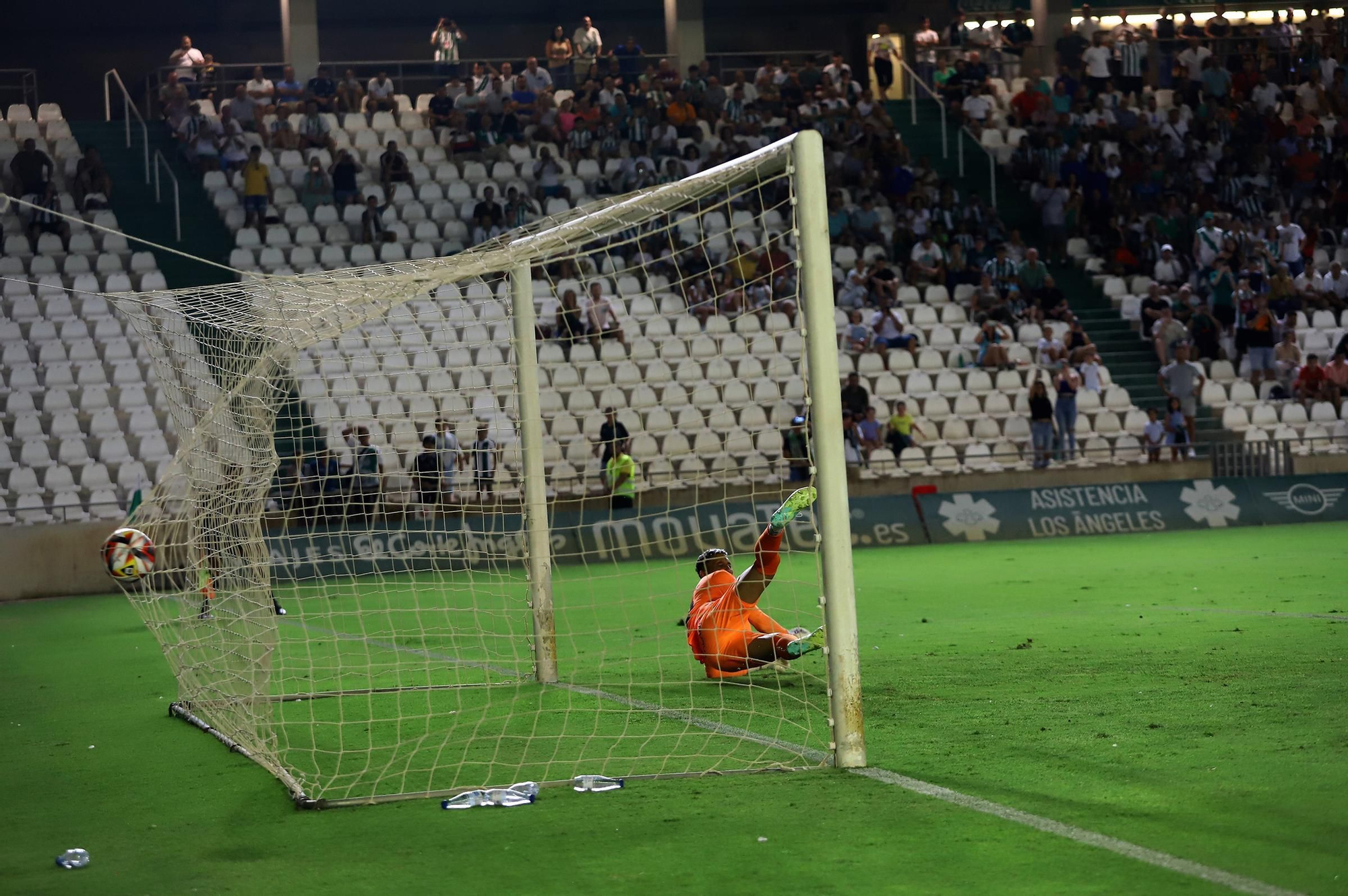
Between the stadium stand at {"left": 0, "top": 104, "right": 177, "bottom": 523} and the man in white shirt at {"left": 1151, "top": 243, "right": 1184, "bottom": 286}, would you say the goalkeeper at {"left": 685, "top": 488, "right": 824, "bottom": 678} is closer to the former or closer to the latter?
the stadium stand at {"left": 0, "top": 104, "right": 177, "bottom": 523}

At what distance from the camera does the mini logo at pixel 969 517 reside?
64.2 ft

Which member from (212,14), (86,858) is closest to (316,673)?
(86,858)

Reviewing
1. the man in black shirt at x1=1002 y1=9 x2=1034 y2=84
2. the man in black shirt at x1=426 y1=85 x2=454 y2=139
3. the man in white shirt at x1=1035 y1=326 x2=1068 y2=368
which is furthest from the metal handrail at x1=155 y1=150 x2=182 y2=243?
the man in black shirt at x1=1002 y1=9 x2=1034 y2=84

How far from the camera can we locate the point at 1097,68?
1140 inches

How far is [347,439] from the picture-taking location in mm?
16188

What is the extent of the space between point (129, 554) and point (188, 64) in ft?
59.3

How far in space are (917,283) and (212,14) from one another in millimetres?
16034

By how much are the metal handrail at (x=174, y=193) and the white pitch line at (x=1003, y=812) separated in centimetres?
1752

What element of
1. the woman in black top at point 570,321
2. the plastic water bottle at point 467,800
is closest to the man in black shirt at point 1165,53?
the woman in black top at point 570,321

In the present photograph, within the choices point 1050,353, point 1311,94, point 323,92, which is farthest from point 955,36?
point 323,92

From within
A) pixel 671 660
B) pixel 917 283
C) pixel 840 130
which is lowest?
pixel 671 660

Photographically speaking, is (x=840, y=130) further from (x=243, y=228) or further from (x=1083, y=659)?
(x=1083, y=659)

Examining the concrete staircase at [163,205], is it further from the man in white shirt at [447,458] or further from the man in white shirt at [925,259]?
the man in white shirt at [925,259]

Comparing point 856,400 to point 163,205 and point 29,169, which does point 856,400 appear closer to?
point 163,205
